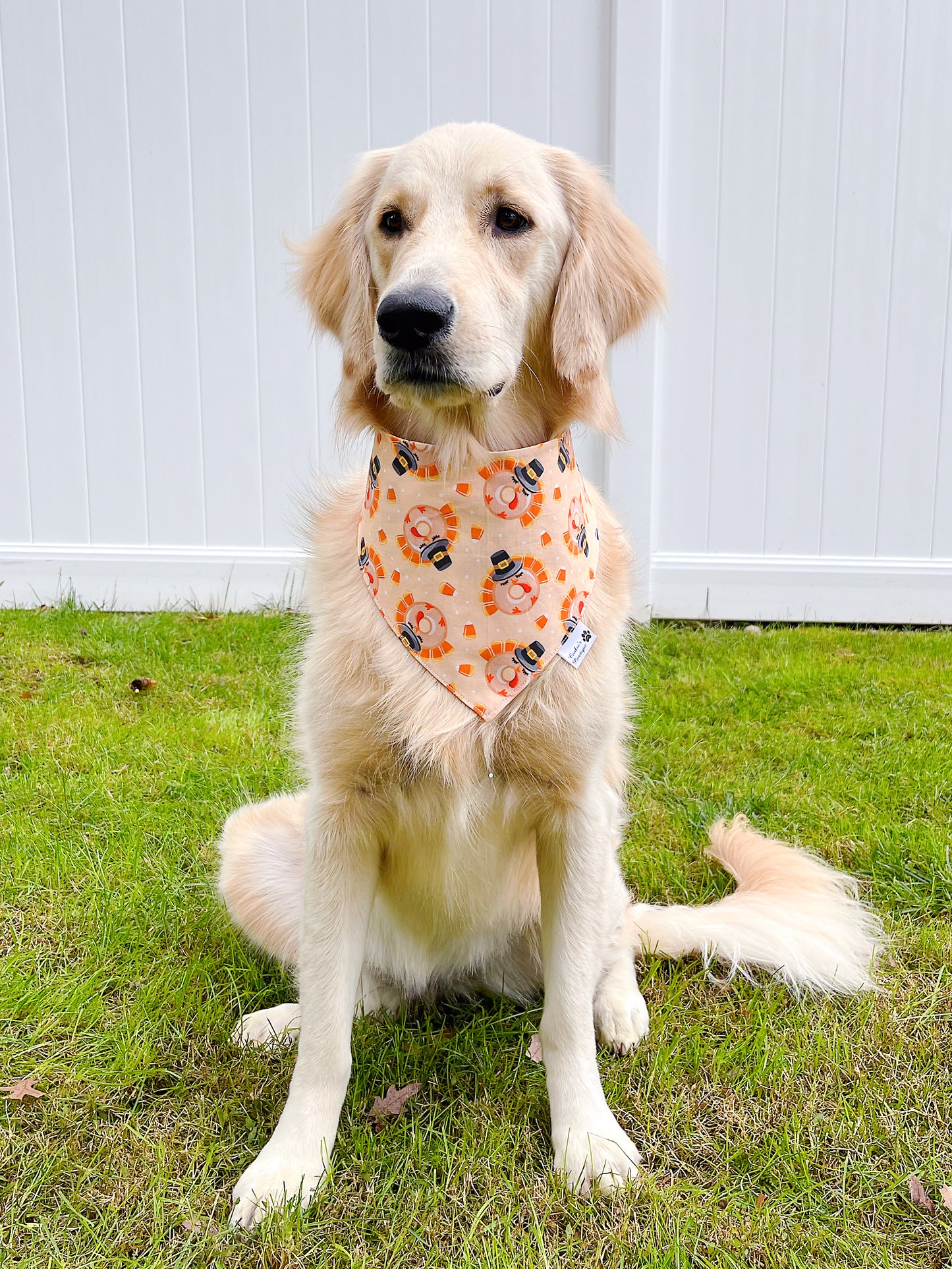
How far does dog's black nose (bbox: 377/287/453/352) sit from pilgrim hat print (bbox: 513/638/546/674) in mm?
475

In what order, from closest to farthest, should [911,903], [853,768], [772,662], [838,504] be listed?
[911,903] < [853,768] < [772,662] < [838,504]

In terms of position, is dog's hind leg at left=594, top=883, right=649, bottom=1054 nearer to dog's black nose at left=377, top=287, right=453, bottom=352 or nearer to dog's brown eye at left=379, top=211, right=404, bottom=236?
dog's black nose at left=377, top=287, right=453, bottom=352

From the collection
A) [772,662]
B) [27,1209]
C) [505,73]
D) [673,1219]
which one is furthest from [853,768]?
[505,73]

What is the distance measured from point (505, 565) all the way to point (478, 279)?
1.42 ft

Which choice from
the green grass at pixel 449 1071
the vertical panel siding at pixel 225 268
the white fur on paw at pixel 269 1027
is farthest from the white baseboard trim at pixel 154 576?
the white fur on paw at pixel 269 1027

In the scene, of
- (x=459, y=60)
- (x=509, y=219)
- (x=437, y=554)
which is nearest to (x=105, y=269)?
(x=459, y=60)

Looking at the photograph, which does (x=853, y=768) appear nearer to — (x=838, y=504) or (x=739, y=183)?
(x=838, y=504)

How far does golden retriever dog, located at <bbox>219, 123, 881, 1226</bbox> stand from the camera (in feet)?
4.75

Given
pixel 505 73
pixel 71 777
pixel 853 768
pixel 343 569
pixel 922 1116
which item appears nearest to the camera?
pixel 922 1116

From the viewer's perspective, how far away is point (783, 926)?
6.24 feet

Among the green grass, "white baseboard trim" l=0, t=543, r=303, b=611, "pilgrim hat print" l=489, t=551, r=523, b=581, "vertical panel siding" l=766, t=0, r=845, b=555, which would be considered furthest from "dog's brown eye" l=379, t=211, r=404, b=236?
"vertical panel siding" l=766, t=0, r=845, b=555

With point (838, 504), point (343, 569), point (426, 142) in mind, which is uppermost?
point (426, 142)

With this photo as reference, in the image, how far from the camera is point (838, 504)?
4547 mm

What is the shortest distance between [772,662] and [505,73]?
276cm
